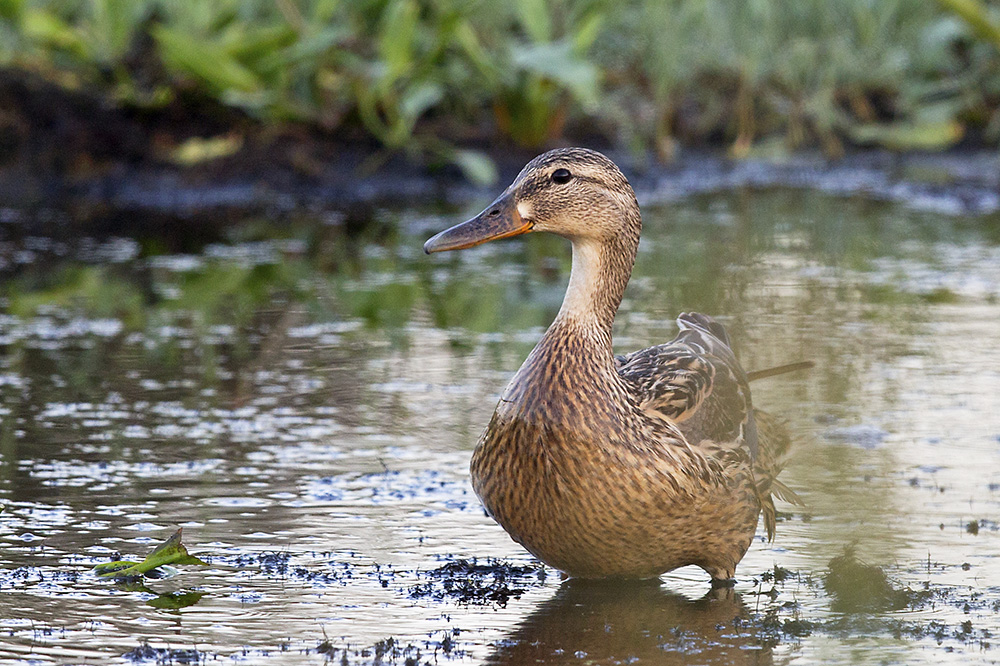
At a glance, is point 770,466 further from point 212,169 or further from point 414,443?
point 212,169

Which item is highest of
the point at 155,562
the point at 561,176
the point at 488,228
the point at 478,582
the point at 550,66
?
the point at 550,66

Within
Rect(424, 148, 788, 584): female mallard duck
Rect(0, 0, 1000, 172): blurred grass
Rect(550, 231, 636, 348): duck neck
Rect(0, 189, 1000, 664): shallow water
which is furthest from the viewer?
Rect(0, 0, 1000, 172): blurred grass

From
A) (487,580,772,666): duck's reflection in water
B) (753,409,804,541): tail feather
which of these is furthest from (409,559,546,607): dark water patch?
(753,409,804,541): tail feather

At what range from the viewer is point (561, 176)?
4.95m

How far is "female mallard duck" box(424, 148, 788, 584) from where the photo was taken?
4.50m

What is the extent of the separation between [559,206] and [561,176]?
0.11 meters

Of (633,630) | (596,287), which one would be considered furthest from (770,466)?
(633,630)

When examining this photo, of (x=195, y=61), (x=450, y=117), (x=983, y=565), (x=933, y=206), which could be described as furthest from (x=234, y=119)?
(x=983, y=565)

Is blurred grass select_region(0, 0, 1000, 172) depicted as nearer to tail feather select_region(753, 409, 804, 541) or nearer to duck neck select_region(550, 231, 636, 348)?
tail feather select_region(753, 409, 804, 541)

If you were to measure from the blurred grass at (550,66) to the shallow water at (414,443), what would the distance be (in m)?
1.71

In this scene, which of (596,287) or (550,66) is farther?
(550,66)

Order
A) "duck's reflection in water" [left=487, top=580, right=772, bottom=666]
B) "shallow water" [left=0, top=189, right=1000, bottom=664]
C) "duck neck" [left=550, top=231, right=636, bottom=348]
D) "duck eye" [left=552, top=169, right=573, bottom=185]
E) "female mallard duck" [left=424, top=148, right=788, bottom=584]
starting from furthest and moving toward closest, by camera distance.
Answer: "duck eye" [left=552, top=169, right=573, bottom=185] → "duck neck" [left=550, top=231, right=636, bottom=348] → "female mallard duck" [left=424, top=148, right=788, bottom=584] → "shallow water" [left=0, top=189, right=1000, bottom=664] → "duck's reflection in water" [left=487, top=580, right=772, bottom=666]

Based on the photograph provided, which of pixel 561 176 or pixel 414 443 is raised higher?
pixel 561 176

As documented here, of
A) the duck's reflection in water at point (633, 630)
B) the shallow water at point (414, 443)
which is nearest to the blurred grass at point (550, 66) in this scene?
the shallow water at point (414, 443)
